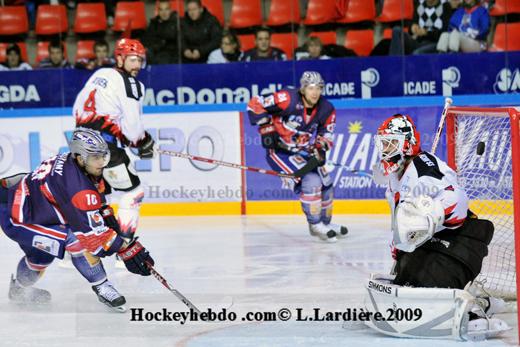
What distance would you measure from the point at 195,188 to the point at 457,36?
243cm

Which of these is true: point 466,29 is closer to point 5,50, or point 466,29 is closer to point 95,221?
point 5,50

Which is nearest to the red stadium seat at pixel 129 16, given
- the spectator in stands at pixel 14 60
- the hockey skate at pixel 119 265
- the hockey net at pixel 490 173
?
the spectator in stands at pixel 14 60

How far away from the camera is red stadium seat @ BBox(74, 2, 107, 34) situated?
880cm

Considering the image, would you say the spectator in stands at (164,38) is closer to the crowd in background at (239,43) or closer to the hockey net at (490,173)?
the crowd in background at (239,43)

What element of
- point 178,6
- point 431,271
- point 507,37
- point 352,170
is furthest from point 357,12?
point 431,271

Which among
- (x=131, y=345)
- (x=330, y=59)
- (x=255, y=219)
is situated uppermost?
(x=330, y=59)

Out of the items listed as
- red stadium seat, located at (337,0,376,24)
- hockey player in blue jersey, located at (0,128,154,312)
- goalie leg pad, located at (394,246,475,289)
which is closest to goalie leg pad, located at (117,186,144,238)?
hockey player in blue jersey, located at (0,128,154,312)

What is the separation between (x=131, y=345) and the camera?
402 centimetres

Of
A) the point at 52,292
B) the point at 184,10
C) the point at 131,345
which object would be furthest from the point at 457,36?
the point at 131,345

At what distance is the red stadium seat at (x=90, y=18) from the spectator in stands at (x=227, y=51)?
1.01m

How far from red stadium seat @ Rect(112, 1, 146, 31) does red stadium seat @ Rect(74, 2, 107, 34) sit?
120 millimetres

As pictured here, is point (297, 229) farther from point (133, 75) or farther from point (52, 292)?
point (52, 292)

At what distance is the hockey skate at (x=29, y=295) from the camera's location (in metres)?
4.93

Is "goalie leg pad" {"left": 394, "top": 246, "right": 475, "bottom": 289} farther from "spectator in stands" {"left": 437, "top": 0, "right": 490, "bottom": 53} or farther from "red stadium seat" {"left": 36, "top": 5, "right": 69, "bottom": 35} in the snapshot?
"red stadium seat" {"left": 36, "top": 5, "right": 69, "bottom": 35}
